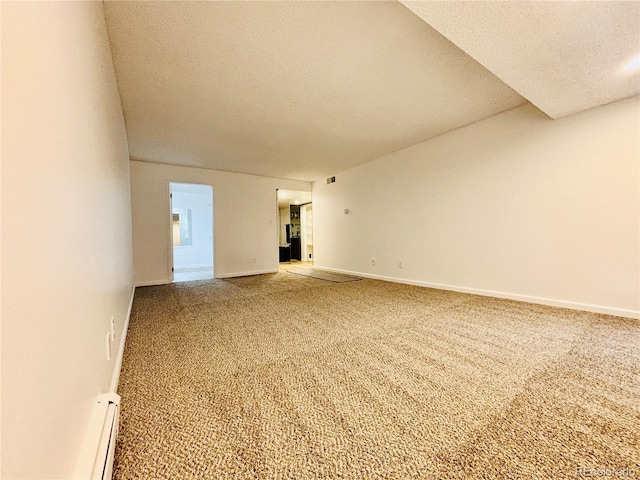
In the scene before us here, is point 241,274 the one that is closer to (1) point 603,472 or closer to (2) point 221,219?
(2) point 221,219

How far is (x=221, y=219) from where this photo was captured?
5191 millimetres

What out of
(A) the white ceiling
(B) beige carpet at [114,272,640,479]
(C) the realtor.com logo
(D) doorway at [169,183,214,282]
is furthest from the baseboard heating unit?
(D) doorway at [169,183,214,282]

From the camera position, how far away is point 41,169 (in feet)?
1.86

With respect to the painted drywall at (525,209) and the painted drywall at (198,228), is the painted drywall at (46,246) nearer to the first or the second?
the painted drywall at (525,209)

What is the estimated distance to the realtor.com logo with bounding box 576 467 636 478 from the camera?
84 cm

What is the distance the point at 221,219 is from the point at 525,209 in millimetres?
4956

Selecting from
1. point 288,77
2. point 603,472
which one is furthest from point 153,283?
point 603,472

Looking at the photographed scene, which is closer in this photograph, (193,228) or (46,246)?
(46,246)

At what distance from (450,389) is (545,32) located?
2.21 metres

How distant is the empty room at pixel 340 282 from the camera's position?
66 centimetres

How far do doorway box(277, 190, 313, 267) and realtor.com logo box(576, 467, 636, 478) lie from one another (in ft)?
23.2

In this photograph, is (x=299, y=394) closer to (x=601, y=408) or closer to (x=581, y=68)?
(x=601, y=408)

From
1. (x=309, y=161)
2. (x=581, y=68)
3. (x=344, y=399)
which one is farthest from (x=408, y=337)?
(x=309, y=161)

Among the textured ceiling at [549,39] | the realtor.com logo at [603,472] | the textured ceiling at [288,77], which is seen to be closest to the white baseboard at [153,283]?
the textured ceiling at [288,77]
